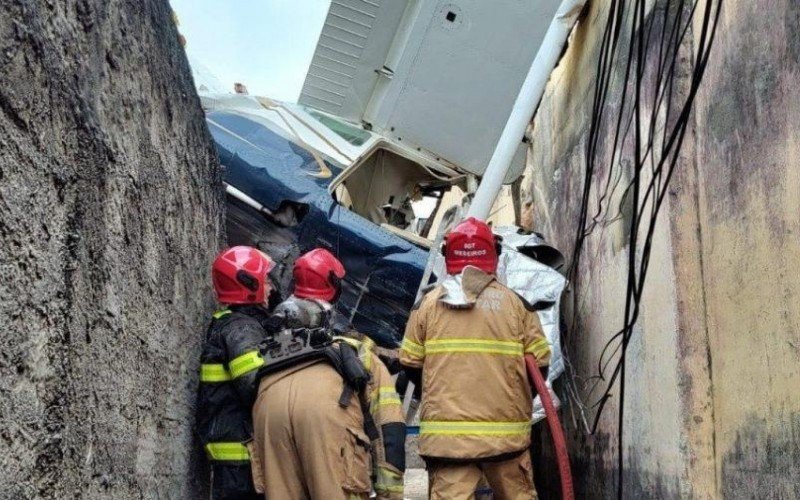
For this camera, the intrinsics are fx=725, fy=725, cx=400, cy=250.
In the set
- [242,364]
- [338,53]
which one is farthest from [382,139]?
[242,364]

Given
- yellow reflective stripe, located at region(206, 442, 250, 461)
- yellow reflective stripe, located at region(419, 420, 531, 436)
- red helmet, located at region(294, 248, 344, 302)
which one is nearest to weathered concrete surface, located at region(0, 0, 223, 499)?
yellow reflective stripe, located at region(206, 442, 250, 461)

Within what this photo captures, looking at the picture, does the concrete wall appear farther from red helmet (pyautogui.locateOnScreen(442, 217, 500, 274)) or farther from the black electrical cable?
red helmet (pyautogui.locateOnScreen(442, 217, 500, 274))

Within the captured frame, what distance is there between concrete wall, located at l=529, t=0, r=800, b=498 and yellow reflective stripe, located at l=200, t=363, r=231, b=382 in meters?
1.85

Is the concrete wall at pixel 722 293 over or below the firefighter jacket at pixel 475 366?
over

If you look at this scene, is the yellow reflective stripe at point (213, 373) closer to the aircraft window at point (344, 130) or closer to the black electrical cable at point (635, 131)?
the black electrical cable at point (635, 131)

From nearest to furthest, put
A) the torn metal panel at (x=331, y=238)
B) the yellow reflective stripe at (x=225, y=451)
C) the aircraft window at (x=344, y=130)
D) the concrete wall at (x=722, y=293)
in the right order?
the concrete wall at (x=722, y=293), the yellow reflective stripe at (x=225, y=451), the torn metal panel at (x=331, y=238), the aircraft window at (x=344, y=130)

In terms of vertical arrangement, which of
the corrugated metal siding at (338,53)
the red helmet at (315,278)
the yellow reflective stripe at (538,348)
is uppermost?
the corrugated metal siding at (338,53)

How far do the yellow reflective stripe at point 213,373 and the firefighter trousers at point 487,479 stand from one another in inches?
41.7

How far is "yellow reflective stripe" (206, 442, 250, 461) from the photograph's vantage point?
308cm

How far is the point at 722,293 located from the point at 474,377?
1202mm

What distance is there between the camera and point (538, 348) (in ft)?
11.6

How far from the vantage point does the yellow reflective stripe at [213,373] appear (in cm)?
316

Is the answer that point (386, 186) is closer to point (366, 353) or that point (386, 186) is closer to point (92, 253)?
point (366, 353)

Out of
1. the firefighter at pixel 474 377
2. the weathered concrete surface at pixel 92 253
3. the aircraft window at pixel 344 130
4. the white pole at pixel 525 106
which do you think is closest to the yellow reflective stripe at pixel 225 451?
the weathered concrete surface at pixel 92 253
